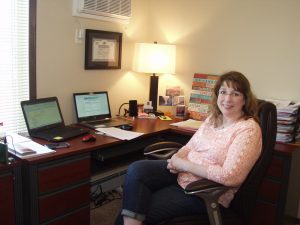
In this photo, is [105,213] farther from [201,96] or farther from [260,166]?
[260,166]

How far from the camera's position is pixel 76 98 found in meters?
2.49

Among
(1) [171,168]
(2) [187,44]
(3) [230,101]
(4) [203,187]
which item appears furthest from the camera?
(2) [187,44]

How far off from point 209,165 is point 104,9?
61.7 inches

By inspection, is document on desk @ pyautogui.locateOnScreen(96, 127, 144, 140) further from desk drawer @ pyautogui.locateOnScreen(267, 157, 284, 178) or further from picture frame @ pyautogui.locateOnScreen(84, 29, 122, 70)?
desk drawer @ pyautogui.locateOnScreen(267, 157, 284, 178)

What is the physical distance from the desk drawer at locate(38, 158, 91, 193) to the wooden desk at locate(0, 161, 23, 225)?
11 cm

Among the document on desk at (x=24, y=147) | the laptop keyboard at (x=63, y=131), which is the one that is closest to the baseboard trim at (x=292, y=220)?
the laptop keyboard at (x=63, y=131)

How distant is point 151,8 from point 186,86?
32.8 inches

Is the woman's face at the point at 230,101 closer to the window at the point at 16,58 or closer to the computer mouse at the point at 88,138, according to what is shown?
the computer mouse at the point at 88,138

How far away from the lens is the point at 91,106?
8.54 feet

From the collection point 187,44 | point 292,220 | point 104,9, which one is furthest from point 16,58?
point 292,220

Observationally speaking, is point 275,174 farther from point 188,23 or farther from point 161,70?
point 188,23

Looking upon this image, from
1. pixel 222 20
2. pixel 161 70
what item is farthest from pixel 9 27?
pixel 222 20

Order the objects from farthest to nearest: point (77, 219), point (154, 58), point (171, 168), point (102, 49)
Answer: point (154, 58) < point (102, 49) < point (77, 219) < point (171, 168)

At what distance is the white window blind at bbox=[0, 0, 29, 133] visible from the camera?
2094mm
